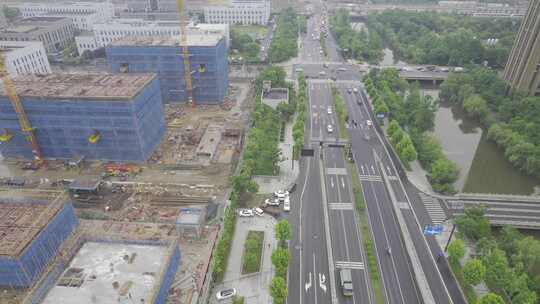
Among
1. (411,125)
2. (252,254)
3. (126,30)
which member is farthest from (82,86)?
(411,125)

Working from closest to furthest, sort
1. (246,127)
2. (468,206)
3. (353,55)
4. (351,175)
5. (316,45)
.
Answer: (468,206)
(351,175)
(246,127)
(353,55)
(316,45)

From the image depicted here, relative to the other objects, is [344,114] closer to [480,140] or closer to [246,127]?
[246,127]

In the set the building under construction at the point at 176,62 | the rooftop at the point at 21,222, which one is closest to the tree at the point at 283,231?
the rooftop at the point at 21,222

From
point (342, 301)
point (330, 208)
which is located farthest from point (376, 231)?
point (342, 301)

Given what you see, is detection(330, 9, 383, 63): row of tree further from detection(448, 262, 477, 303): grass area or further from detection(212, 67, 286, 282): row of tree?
detection(448, 262, 477, 303): grass area

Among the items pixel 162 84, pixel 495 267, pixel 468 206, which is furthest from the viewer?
pixel 162 84

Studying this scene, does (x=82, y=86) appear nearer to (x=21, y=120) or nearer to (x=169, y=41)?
(x=21, y=120)
